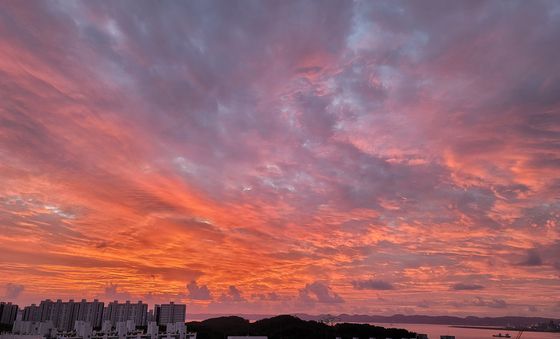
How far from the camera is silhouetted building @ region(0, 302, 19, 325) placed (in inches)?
7244

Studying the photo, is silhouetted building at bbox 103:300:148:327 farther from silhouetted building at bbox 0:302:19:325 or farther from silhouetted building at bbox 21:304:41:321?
silhouetted building at bbox 0:302:19:325

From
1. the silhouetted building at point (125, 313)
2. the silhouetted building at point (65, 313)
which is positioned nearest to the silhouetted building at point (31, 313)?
the silhouetted building at point (65, 313)

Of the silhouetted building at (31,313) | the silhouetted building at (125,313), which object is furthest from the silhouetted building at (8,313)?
the silhouetted building at (125,313)

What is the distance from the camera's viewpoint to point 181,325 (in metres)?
142

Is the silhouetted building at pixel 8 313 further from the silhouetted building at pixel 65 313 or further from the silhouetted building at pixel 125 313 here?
the silhouetted building at pixel 125 313

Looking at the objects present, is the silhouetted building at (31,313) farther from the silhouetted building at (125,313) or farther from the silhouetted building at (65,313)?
the silhouetted building at (125,313)

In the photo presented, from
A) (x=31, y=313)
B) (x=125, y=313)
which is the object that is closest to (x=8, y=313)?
(x=31, y=313)

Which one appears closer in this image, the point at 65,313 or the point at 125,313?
the point at 65,313

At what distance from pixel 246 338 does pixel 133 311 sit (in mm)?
117830

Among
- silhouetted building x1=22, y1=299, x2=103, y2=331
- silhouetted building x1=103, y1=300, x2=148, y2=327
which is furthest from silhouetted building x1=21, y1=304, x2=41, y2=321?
silhouetted building x1=103, y1=300, x2=148, y2=327

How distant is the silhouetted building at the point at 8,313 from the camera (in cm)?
18400

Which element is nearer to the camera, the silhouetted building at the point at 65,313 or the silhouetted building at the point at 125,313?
the silhouetted building at the point at 65,313

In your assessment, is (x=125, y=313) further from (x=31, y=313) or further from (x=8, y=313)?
(x=8, y=313)

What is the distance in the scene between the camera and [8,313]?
614 feet
